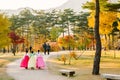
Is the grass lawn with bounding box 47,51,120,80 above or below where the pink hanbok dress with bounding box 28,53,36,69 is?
below

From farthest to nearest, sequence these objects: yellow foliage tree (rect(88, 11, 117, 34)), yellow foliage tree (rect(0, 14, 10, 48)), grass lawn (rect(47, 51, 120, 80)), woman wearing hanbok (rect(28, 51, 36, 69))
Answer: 1. yellow foliage tree (rect(88, 11, 117, 34))
2. yellow foliage tree (rect(0, 14, 10, 48))
3. woman wearing hanbok (rect(28, 51, 36, 69))
4. grass lawn (rect(47, 51, 120, 80))

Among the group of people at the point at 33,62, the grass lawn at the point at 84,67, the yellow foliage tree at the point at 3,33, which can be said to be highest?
the yellow foliage tree at the point at 3,33

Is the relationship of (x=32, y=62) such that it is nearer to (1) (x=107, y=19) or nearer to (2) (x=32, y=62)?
(2) (x=32, y=62)

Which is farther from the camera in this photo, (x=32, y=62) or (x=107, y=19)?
(x=107, y=19)

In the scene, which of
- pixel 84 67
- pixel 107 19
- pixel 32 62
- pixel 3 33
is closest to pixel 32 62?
pixel 32 62

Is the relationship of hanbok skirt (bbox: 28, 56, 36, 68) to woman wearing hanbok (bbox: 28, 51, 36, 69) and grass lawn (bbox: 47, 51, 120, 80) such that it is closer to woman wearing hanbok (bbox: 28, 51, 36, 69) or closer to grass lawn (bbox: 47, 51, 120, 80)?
woman wearing hanbok (bbox: 28, 51, 36, 69)

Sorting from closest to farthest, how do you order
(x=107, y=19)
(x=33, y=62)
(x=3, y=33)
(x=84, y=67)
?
(x=33, y=62), (x=84, y=67), (x=3, y=33), (x=107, y=19)

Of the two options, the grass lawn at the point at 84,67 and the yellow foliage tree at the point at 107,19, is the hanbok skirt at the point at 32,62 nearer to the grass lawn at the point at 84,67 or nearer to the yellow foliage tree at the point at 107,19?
the grass lawn at the point at 84,67

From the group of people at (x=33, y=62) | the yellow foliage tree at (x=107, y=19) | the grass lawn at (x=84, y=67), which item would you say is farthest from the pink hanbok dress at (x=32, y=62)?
the yellow foliage tree at (x=107, y=19)

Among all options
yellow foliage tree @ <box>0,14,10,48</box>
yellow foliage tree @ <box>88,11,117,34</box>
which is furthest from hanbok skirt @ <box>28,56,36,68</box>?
yellow foliage tree @ <box>88,11,117,34</box>

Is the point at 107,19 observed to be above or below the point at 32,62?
above

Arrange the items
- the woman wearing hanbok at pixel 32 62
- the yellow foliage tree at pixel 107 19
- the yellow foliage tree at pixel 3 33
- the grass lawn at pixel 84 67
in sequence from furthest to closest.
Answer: the yellow foliage tree at pixel 107 19 → the yellow foliage tree at pixel 3 33 → the woman wearing hanbok at pixel 32 62 → the grass lawn at pixel 84 67

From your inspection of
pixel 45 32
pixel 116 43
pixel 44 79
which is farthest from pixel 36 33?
pixel 44 79

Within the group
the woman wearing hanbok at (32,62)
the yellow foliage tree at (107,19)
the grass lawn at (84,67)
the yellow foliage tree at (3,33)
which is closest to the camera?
the grass lawn at (84,67)
